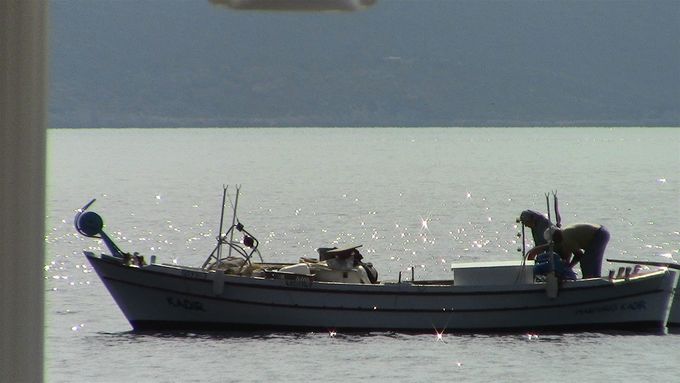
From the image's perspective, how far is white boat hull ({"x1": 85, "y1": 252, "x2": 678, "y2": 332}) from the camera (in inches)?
990

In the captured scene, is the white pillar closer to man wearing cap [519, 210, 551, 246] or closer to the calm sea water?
the calm sea water

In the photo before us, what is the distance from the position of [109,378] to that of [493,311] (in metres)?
7.25

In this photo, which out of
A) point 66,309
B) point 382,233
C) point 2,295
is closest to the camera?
point 2,295

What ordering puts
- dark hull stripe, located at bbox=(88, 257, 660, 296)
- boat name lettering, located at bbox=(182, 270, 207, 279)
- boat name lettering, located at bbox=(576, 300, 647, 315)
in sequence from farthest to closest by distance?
boat name lettering, located at bbox=(576, 300, 647, 315)
boat name lettering, located at bbox=(182, 270, 207, 279)
dark hull stripe, located at bbox=(88, 257, 660, 296)

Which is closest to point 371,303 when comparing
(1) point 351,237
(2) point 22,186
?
(2) point 22,186

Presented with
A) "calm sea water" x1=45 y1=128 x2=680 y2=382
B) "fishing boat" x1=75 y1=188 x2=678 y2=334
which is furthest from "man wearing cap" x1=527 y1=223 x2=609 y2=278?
"calm sea water" x1=45 y1=128 x2=680 y2=382

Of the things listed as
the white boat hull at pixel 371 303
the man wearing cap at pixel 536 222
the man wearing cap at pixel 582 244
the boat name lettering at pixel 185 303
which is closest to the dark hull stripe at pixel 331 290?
the white boat hull at pixel 371 303

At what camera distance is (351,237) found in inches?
2697

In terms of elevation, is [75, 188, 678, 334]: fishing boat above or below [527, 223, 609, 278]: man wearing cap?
below

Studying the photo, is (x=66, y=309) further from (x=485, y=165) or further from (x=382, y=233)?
(x=485, y=165)

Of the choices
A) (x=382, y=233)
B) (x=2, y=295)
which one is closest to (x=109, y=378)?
(x=2, y=295)

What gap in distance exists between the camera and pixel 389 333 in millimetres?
27125

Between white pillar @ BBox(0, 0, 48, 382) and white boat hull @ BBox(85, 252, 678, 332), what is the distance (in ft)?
73.2

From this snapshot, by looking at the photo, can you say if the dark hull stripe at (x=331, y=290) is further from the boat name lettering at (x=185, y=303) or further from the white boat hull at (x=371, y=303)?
the boat name lettering at (x=185, y=303)
